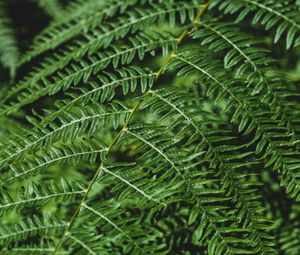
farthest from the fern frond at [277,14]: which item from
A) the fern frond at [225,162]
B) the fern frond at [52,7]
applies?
the fern frond at [52,7]

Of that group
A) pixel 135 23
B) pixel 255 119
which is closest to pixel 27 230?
pixel 255 119

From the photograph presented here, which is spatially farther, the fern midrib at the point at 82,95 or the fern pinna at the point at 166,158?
the fern midrib at the point at 82,95

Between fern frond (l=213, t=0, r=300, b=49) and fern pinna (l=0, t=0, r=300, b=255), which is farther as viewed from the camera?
fern frond (l=213, t=0, r=300, b=49)

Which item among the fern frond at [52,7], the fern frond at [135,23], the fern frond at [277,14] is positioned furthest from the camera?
the fern frond at [52,7]

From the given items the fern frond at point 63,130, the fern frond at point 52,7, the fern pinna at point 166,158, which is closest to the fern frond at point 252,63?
the fern pinna at point 166,158

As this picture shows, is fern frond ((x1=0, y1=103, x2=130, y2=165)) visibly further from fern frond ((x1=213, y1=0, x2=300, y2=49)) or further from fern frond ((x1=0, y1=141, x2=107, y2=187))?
fern frond ((x1=213, y1=0, x2=300, y2=49))

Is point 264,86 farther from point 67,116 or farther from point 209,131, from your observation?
point 67,116

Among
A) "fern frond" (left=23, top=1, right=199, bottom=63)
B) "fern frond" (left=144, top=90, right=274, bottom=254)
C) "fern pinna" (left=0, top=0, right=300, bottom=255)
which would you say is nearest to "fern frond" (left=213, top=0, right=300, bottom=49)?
"fern pinna" (left=0, top=0, right=300, bottom=255)

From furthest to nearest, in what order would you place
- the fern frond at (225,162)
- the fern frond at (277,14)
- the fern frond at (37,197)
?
the fern frond at (277,14) < the fern frond at (37,197) < the fern frond at (225,162)

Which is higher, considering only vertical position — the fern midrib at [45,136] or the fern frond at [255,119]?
the fern frond at [255,119]

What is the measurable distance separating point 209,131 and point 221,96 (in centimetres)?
13

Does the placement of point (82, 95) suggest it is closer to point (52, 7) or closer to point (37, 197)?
point (37, 197)

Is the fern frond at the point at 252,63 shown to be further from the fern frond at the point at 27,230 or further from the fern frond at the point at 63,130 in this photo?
the fern frond at the point at 27,230

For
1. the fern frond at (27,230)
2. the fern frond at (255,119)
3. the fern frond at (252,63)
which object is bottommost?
the fern frond at (27,230)
